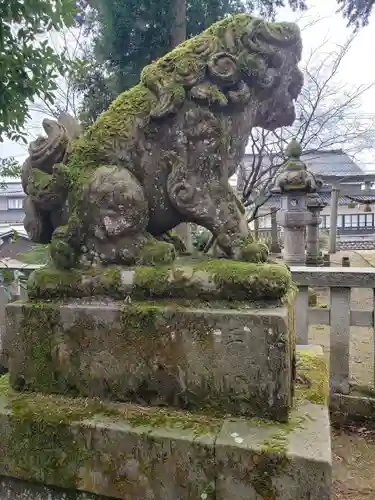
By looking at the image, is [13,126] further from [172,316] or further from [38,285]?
[172,316]

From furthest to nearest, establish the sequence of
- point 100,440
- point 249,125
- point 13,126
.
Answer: point 13,126, point 249,125, point 100,440

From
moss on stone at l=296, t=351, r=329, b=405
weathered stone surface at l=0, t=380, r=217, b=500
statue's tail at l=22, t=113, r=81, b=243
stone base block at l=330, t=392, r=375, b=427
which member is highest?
statue's tail at l=22, t=113, r=81, b=243

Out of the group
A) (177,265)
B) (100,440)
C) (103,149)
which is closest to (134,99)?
(103,149)

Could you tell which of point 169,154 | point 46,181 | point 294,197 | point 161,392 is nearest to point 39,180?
point 46,181

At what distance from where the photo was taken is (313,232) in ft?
28.1

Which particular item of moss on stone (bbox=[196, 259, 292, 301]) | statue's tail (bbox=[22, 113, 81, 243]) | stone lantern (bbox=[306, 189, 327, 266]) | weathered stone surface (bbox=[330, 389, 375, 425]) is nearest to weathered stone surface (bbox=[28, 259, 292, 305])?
moss on stone (bbox=[196, 259, 292, 301])

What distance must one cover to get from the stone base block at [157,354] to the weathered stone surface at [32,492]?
288 mm

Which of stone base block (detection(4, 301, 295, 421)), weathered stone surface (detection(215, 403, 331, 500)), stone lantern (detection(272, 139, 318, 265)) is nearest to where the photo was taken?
weathered stone surface (detection(215, 403, 331, 500))

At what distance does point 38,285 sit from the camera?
144 centimetres

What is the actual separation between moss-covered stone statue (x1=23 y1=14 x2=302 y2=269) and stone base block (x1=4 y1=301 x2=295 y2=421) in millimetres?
212

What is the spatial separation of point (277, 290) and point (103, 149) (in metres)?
0.77

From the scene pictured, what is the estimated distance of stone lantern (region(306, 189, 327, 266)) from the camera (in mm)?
8211

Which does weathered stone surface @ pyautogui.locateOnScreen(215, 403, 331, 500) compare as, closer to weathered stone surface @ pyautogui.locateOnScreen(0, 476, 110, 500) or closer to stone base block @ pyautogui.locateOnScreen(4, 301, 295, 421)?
stone base block @ pyautogui.locateOnScreen(4, 301, 295, 421)

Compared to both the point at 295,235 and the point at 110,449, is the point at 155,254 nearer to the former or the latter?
the point at 110,449
